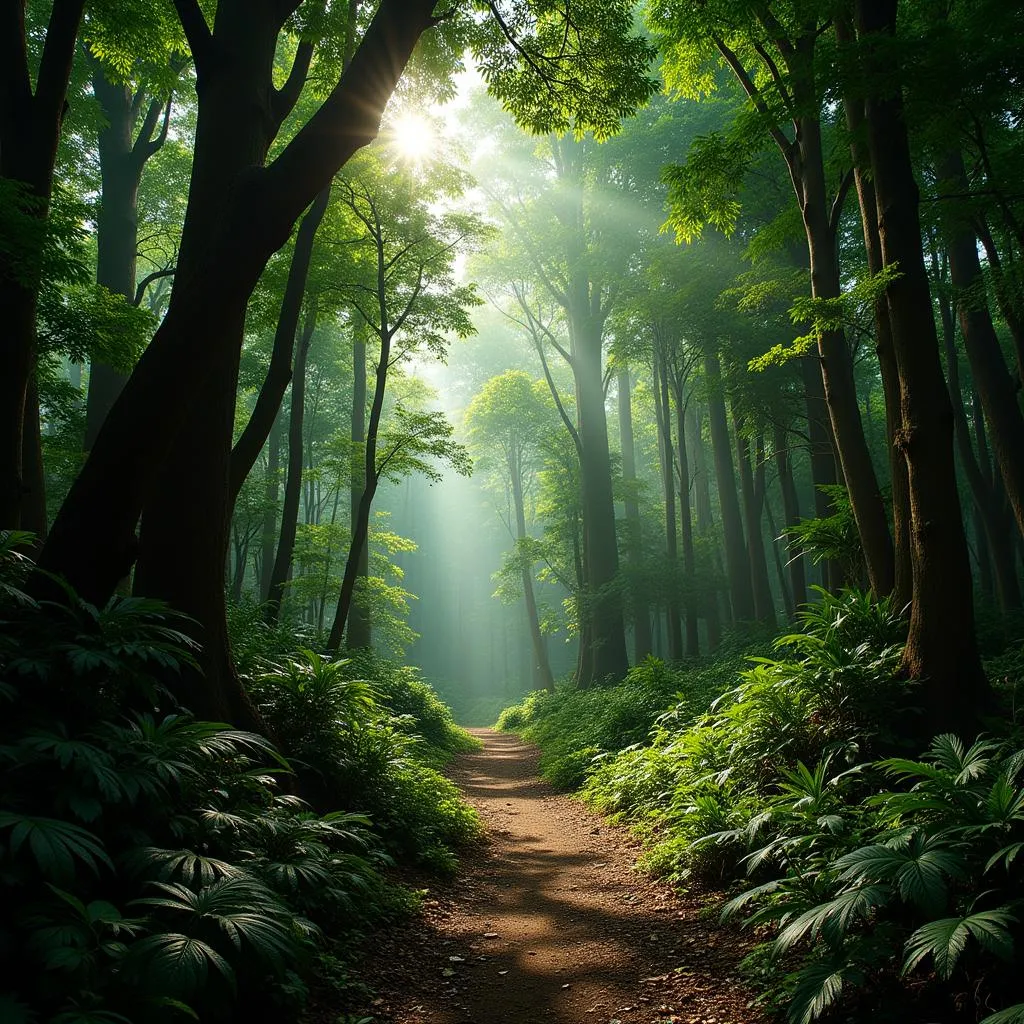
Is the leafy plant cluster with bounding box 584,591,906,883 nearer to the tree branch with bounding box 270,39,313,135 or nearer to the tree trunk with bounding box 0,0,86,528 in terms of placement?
the tree trunk with bounding box 0,0,86,528

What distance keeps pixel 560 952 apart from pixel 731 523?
14267mm

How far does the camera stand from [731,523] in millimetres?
16703

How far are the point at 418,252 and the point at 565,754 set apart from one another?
343 inches

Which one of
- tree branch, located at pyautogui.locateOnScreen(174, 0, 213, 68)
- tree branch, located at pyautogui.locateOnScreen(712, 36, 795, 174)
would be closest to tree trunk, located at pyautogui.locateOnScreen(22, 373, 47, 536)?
tree branch, located at pyautogui.locateOnScreen(174, 0, 213, 68)

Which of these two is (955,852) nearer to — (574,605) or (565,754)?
(565,754)

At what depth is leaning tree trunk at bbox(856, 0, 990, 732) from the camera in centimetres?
458

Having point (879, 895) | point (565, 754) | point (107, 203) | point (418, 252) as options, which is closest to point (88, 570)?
point (879, 895)

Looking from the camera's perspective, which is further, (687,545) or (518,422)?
(518,422)

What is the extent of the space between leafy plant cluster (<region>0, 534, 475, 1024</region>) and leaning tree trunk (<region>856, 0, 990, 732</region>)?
4132 millimetres

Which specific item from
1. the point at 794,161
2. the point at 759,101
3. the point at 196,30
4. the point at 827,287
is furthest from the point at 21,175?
the point at 827,287

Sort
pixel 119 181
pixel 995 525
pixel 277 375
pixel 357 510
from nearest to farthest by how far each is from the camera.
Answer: pixel 277 375
pixel 995 525
pixel 119 181
pixel 357 510

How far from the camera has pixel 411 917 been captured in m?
4.04

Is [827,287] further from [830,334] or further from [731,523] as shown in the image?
[731,523]

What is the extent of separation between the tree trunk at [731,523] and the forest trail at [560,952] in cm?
1127
